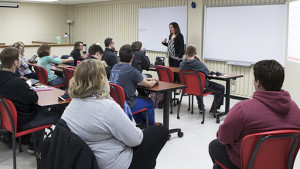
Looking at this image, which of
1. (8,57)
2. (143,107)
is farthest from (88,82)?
(143,107)

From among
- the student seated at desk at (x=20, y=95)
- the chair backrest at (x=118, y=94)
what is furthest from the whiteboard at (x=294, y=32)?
the student seated at desk at (x=20, y=95)

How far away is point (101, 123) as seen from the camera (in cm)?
180

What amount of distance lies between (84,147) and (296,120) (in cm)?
131

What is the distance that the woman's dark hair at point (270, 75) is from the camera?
73.4 inches

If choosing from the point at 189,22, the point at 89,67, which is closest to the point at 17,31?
the point at 189,22

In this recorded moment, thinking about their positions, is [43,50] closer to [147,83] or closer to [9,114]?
[147,83]

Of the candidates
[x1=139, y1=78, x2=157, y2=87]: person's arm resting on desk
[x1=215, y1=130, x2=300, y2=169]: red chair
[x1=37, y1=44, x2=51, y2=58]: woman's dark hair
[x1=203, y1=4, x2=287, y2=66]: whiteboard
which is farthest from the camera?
[x1=203, y1=4, x2=287, y2=66]: whiteboard

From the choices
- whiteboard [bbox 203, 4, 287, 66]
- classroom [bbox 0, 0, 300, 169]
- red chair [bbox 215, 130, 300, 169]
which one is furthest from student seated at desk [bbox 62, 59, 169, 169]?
whiteboard [bbox 203, 4, 287, 66]

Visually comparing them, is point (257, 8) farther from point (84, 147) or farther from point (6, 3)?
point (6, 3)

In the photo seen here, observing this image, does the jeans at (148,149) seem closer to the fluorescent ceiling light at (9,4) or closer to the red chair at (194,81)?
the red chair at (194,81)

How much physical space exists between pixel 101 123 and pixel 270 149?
41.9 inches

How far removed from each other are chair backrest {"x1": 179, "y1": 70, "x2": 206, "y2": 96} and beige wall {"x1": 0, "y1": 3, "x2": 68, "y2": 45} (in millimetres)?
8063

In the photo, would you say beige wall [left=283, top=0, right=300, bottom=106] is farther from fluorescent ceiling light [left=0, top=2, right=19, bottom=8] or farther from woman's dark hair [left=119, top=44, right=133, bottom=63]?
fluorescent ceiling light [left=0, top=2, right=19, bottom=8]

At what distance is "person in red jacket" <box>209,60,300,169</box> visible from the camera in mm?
1831
